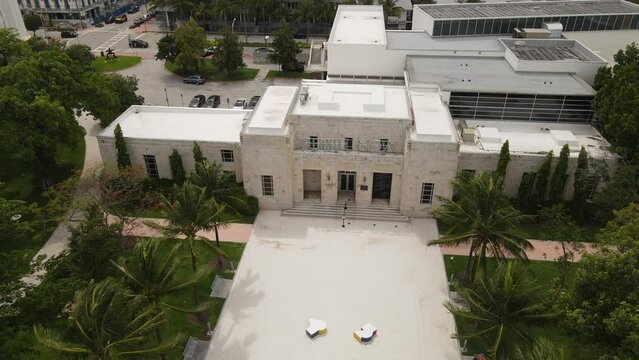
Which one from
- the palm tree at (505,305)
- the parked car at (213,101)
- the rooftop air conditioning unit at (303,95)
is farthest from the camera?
the parked car at (213,101)

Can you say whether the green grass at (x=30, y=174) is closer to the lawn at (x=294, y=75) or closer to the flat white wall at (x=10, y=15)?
the lawn at (x=294, y=75)

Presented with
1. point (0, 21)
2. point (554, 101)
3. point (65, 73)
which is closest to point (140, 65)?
point (0, 21)

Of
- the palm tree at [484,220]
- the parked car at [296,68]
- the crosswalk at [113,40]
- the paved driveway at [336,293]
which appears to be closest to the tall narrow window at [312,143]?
the paved driveway at [336,293]

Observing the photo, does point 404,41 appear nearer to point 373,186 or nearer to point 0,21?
point 373,186

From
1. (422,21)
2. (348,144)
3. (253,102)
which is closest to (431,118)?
(348,144)

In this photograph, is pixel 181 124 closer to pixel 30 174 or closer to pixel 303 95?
pixel 303 95

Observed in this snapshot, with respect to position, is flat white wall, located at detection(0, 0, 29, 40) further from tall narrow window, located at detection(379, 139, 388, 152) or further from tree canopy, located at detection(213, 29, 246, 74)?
tall narrow window, located at detection(379, 139, 388, 152)
